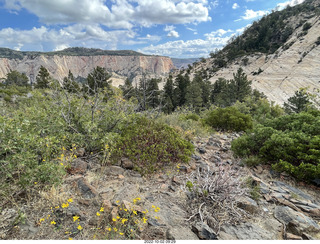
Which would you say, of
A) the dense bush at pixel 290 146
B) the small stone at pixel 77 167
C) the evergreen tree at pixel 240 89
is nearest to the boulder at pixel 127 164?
the small stone at pixel 77 167

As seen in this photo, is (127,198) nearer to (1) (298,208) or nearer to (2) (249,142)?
(1) (298,208)

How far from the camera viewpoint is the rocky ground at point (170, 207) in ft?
7.74

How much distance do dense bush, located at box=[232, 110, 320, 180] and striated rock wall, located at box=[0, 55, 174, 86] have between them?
84427mm

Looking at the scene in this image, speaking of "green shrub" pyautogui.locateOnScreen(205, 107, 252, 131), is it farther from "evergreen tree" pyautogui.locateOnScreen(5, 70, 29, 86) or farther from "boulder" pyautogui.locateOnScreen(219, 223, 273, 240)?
"evergreen tree" pyautogui.locateOnScreen(5, 70, 29, 86)

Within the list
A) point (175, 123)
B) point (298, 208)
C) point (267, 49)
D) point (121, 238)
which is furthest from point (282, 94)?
point (121, 238)

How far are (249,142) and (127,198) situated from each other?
393cm

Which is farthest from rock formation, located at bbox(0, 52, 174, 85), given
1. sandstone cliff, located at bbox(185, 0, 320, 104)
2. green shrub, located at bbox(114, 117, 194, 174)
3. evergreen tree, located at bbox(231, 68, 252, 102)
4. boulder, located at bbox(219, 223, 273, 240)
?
boulder, located at bbox(219, 223, 273, 240)

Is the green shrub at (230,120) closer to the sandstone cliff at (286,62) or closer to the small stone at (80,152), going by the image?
the small stone at (80,152)

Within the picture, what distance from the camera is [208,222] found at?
2654 millimetres

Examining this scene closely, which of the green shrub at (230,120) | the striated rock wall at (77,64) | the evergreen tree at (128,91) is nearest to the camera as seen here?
the evergreen tree at (128,91)

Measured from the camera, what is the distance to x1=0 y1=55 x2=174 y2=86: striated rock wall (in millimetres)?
117419

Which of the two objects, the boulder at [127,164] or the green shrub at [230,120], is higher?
the boulder at [127,164]

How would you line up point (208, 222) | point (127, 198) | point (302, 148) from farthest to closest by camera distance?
point (302, 148)
point (127, 198)
point (208, 222)

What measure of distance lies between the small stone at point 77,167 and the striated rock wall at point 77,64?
8537 centimetres
